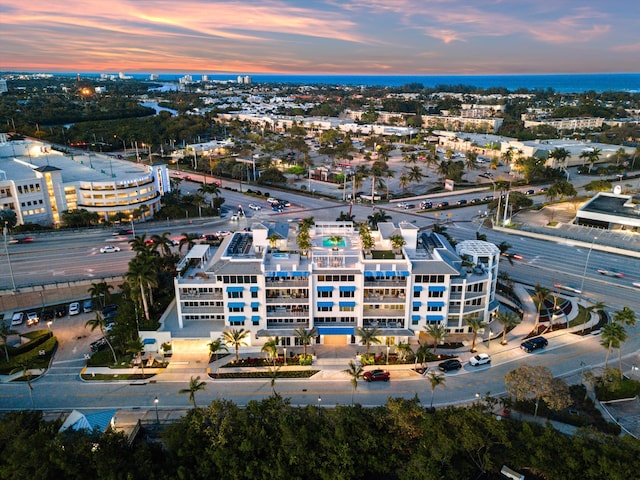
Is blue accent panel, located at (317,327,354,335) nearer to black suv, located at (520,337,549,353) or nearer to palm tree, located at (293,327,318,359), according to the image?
palm tree, located at (293,327,318,359)

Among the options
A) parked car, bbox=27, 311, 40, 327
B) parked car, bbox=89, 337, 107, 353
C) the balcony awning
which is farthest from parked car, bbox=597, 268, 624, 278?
parked car, bbox=27, 311, 40, 327

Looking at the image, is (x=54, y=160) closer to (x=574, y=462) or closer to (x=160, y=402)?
(x=160, y=402)

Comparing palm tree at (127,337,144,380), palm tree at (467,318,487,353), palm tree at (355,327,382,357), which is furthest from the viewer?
palm tree at (467,318,487,353)

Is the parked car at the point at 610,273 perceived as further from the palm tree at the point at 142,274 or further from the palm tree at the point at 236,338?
the palm tree at the point at 142,274

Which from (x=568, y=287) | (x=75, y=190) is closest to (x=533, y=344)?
(x=568, y=287)

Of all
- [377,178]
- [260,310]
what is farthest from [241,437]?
[377,178]

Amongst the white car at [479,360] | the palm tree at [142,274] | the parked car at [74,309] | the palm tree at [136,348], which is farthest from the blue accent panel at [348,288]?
the parked car at [74,309]
